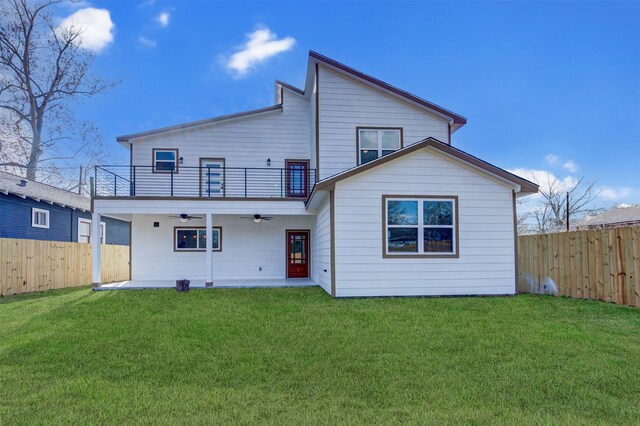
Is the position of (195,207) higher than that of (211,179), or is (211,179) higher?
(211,179)

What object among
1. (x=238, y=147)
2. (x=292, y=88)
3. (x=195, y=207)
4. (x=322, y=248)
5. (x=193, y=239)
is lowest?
(x=322, y=248)

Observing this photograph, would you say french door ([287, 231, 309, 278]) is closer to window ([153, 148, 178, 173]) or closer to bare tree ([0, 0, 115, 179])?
window ([153, 148, 178, 173])

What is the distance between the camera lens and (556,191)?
28594 millimetres

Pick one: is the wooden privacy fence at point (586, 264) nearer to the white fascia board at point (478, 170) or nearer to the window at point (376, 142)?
the white fascia board at point (478, 170)

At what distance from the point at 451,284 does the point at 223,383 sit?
291 inches

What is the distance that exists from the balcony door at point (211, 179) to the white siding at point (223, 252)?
3.19 feet

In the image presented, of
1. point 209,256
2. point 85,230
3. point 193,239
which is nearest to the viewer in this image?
point 209,256

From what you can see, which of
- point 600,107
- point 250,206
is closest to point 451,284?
point 250,206

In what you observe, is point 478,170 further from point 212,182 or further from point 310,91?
point 212,182

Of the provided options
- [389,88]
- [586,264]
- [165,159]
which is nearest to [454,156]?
[586,264]

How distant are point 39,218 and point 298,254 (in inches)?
449

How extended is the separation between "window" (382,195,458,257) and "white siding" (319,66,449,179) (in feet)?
11.5

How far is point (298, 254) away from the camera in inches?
579

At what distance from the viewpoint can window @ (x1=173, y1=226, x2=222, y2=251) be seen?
14.3 metres
